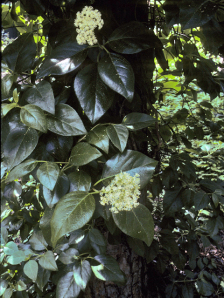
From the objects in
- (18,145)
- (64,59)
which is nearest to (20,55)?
(64,59)

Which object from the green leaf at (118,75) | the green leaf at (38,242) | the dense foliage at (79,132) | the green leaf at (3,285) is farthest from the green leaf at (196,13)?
the green leaf at (3,285)

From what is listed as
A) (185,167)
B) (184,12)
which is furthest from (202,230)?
(184,12)

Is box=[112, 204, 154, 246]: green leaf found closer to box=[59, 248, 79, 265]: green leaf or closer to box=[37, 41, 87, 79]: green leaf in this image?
box=[59, 248, 79, 265]: green leaf

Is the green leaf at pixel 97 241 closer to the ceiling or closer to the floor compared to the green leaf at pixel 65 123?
closer to the floor

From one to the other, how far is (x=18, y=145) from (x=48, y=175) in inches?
3.7

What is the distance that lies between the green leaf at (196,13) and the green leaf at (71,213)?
439 mm

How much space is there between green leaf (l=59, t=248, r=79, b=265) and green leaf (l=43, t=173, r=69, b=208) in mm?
193

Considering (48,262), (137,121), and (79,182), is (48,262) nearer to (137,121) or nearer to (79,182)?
(79,182)

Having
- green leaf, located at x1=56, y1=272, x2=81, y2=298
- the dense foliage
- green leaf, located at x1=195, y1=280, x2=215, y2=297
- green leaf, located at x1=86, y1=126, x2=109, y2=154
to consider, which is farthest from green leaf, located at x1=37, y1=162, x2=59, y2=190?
green leaf, located at x1=195, y1=280, x2=215, y2=297

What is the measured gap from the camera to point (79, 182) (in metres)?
0.53

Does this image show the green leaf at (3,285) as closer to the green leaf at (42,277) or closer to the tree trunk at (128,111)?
the green leaf at (42,277)

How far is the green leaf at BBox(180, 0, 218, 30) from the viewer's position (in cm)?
49

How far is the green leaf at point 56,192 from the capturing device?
52 cm

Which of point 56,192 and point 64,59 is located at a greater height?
point 64,59
